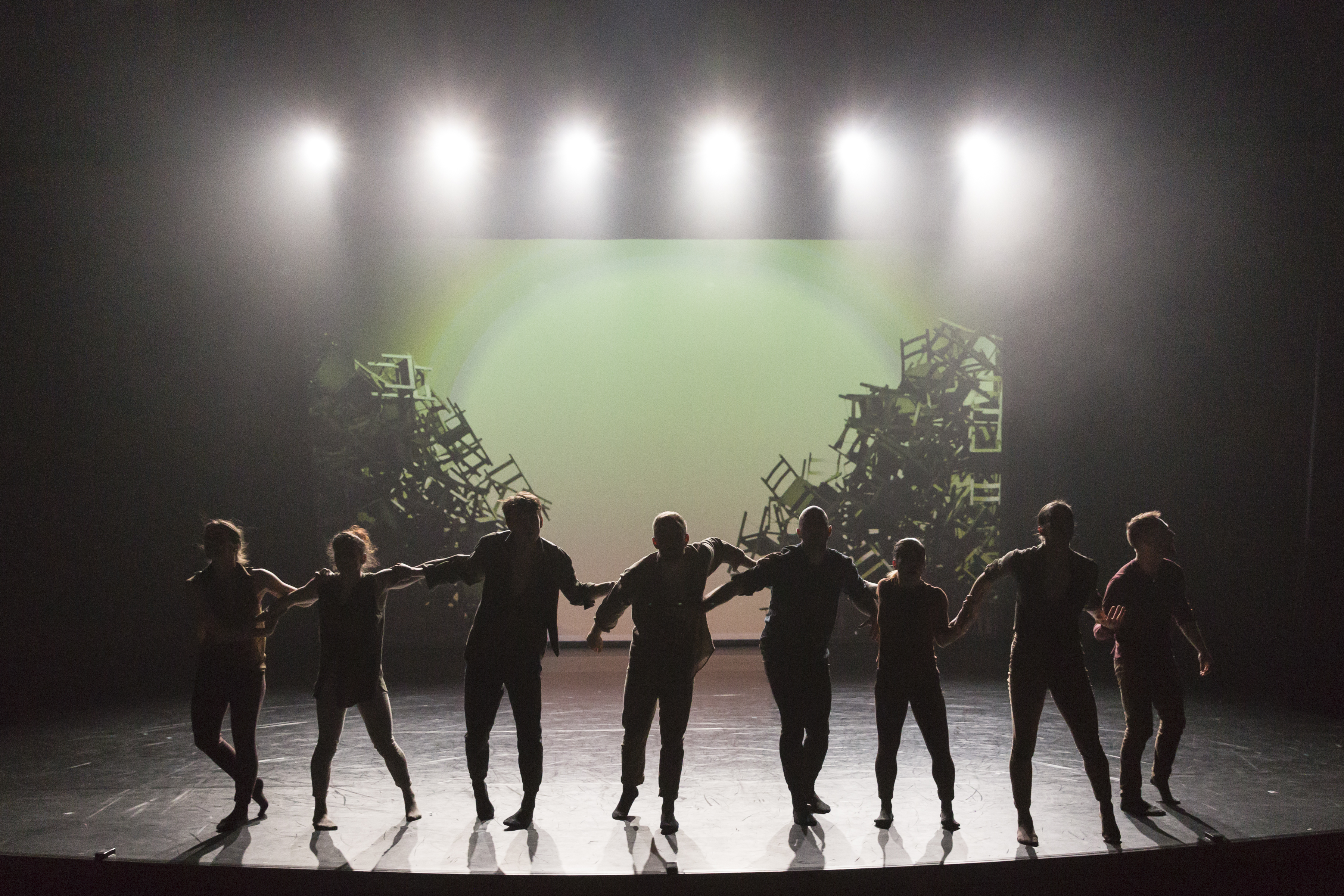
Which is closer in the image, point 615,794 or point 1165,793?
point 1165,793

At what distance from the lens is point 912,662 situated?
3631mm

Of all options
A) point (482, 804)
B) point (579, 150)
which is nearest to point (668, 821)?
point (482, 804)

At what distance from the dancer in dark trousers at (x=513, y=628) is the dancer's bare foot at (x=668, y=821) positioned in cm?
55

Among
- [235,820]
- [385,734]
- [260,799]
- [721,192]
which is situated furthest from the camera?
[721,192]

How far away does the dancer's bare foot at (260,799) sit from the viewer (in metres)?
4.00

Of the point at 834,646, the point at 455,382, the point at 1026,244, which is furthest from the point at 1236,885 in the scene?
the point at 455,382

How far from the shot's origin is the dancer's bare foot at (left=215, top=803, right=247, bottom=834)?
3.83 m

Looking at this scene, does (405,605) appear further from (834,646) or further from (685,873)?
(685,873)

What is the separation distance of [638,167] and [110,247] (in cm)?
466

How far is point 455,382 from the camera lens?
825 cm

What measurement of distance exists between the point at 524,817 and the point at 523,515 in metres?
1.29

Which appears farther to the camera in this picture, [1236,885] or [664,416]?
[664,416]

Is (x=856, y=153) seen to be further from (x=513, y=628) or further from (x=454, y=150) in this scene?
(x=513, y=628)

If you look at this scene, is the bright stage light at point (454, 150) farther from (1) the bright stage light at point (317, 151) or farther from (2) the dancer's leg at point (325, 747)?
(2) the dancer's leg at point (325, 747)
